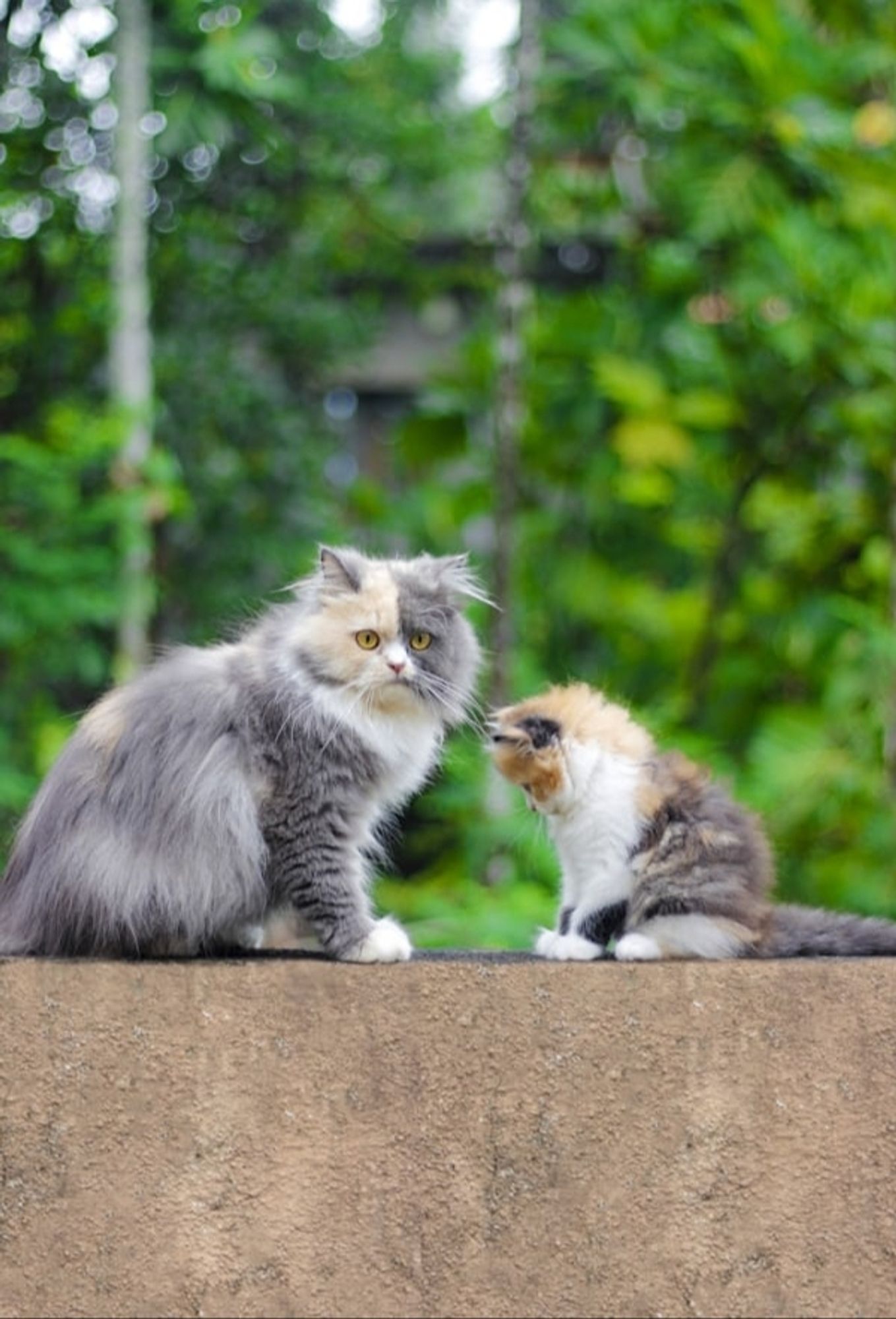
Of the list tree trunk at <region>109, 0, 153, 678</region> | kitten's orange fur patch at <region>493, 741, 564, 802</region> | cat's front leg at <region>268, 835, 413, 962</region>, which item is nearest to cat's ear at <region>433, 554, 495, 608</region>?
kitten's orange fur patch at <region>493, 741, 564, 802</region>

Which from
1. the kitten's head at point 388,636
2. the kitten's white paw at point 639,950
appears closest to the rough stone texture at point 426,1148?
the kitten's white paw at point 639,950

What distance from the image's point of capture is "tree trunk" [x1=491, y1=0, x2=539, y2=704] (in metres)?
6.07

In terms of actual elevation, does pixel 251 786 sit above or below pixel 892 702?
below

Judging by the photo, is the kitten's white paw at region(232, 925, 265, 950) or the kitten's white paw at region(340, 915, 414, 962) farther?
the kitten's white paw at region(232, 925, 265, 950)

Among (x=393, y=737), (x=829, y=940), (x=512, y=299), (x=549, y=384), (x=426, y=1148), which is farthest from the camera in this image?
(x=549, y=384)

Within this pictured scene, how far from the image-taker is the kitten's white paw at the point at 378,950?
9.40 feet

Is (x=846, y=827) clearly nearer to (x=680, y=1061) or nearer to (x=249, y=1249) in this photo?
(x=680, y=1061)

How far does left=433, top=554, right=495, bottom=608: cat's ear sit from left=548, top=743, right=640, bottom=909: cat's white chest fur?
1.24 ft

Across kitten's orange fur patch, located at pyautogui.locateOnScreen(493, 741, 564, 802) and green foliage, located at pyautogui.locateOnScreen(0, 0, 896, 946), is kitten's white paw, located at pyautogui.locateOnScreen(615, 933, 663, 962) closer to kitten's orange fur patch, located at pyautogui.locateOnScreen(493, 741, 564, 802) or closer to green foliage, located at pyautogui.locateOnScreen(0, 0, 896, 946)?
kitten's orange fur patch, located at pyautogui.locateOnScreen(493, 741, 564, 802)

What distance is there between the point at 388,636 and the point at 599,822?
0.51m

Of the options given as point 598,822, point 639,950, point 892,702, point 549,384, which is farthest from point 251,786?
point 549,384

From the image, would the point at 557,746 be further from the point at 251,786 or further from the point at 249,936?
the point at 249,936

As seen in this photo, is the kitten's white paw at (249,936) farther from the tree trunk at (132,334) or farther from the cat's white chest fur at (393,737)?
the tree trunk at (132,334)

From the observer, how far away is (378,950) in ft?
9.40
